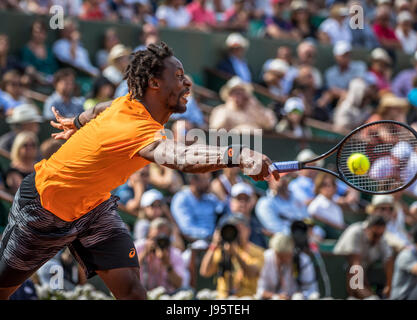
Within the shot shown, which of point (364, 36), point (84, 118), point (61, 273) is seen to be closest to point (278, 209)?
point (61, 273)

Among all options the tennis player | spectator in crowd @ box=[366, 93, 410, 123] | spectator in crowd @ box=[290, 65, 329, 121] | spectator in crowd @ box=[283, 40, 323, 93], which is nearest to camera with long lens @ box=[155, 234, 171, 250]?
the tennis player

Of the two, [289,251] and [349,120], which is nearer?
[289,251]

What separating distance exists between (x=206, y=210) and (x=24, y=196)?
10.8 feet

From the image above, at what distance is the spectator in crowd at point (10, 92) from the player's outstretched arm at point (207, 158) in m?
4.58

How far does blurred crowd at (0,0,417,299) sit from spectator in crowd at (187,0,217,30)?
0.02 meters

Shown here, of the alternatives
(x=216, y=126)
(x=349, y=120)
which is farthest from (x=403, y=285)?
(x=349, y=120)

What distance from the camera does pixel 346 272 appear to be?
23.1 feet

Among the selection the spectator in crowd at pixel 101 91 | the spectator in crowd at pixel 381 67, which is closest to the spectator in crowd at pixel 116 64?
the spectator in crowd at pixel 101 91

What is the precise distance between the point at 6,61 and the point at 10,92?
0.69 m

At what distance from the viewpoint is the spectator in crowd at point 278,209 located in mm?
7379

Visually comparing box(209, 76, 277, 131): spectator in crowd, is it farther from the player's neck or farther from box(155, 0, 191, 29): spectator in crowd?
the player's neck

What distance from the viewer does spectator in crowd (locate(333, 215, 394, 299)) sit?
22.9ft

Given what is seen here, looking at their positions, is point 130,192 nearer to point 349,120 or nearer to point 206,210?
point 206,210
